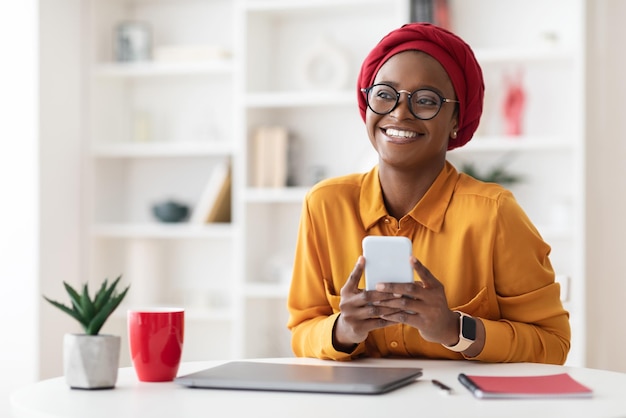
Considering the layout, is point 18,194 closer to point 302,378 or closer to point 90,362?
point 90,362

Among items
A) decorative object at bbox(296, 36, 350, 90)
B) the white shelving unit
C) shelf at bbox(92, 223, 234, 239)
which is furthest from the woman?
shelf at bbox(92, 223, 234, 239)

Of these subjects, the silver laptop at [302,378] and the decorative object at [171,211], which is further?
the decorative object at [171,211]

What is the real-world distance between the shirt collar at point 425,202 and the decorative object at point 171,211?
2.33 m

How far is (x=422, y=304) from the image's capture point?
1.58m

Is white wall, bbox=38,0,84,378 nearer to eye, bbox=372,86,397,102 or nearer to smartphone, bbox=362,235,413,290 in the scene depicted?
eye, bbox=372,86,397,102

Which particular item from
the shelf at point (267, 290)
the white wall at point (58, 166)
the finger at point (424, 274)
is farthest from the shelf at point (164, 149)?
the finger at point (424, 274)

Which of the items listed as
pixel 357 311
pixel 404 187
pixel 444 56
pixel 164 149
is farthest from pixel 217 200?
pixel 357 311

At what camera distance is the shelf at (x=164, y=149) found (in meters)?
4.10

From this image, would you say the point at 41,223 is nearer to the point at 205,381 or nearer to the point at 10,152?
the point at 10,152

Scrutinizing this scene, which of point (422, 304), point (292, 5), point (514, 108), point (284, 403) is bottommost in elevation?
point (284, 403)

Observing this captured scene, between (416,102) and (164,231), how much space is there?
249 cm

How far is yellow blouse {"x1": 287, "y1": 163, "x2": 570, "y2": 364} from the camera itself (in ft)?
5.92

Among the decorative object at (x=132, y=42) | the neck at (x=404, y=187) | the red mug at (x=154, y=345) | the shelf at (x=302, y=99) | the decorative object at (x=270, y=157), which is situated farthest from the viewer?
the decorative object at (x=132, y=42)

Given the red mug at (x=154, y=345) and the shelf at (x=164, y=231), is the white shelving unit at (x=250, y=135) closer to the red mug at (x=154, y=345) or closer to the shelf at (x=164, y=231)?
the shelf at (x=164, y=231)
